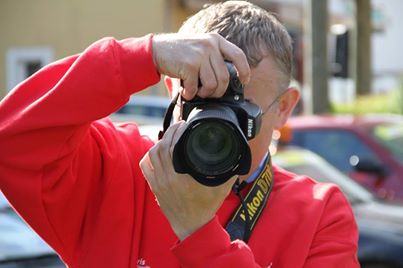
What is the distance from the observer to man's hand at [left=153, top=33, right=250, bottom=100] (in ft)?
6.28

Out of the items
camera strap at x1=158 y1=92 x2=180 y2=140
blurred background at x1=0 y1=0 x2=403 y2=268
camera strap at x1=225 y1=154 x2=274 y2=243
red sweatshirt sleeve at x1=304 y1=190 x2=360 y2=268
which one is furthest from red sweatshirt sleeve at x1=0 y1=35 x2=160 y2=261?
blurred background at x1=0 y1=0 x2=403 y2=268

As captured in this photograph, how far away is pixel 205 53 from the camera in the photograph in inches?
76.3

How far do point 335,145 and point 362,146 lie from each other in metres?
0.31

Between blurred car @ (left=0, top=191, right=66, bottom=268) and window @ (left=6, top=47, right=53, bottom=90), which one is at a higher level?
blurred car @ (left=0, top=191, right=66, bottom=268)

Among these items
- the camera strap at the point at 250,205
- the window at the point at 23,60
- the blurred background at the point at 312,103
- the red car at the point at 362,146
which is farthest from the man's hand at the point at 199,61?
the window at the point at 23,60

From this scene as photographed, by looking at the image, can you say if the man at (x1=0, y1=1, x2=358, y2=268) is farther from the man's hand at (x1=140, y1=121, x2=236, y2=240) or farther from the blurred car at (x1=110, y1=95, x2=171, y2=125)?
the blurred car at (x1=110, y1=95, x2=171, y2=125)

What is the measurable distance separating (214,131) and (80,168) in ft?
1.53

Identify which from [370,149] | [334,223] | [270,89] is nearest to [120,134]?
[270,89]

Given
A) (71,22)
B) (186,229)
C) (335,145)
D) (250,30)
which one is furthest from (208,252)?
(71,22)

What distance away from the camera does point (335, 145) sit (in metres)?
8.99

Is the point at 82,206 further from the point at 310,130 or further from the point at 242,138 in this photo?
the point at 310,130

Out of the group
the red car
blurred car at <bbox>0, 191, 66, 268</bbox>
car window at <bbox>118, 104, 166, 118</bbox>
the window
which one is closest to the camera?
blurred car at <bbox>0, 191, 66, 268</bbox>

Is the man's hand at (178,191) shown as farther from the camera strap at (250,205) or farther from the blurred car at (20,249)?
the blurred car at (20,249)

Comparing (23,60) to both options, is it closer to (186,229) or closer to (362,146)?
(362,146)
